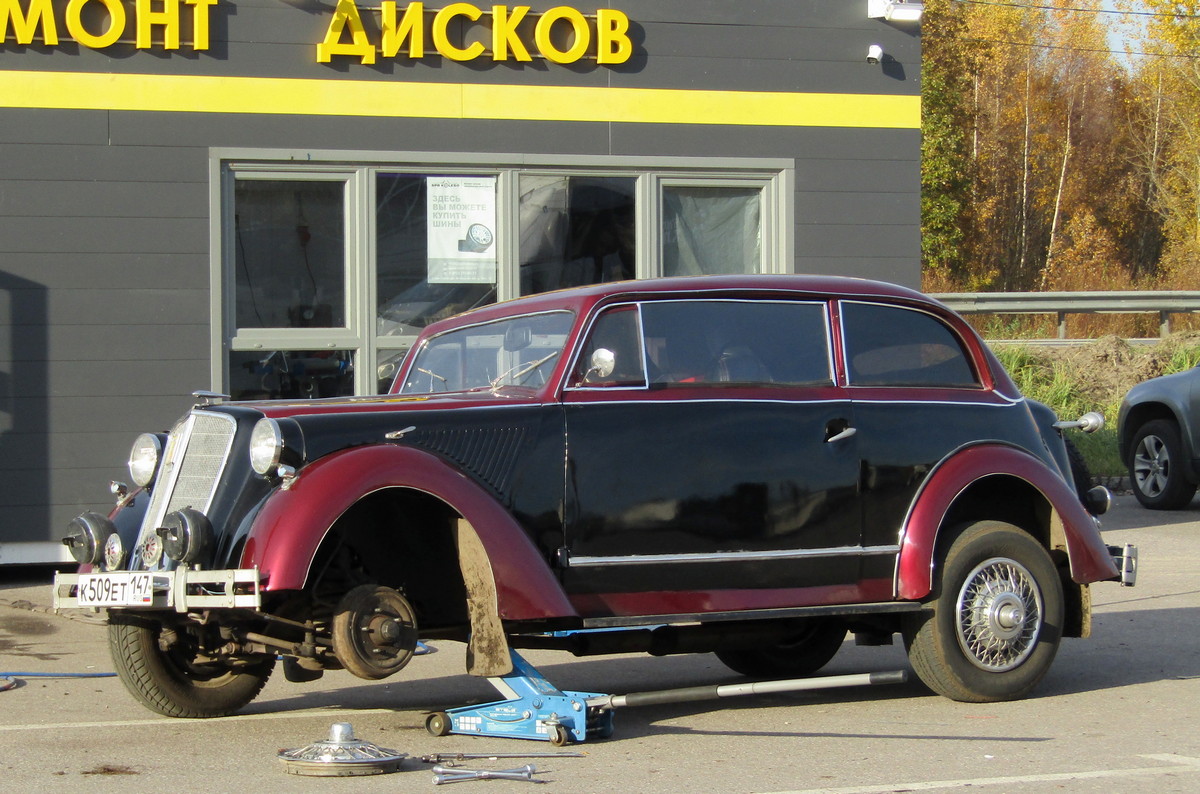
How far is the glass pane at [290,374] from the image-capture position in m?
10.8

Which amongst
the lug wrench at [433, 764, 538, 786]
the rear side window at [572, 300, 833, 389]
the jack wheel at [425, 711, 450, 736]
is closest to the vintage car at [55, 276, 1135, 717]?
the rear side window at [572, 300, 833, 389]

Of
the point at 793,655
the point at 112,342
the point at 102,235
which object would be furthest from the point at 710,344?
the point at 102,235

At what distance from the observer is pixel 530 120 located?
1134cm

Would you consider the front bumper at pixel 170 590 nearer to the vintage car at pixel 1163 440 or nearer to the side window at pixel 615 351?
the side window at pixel 615 351

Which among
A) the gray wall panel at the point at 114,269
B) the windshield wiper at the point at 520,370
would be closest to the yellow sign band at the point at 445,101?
the gray wall panel at the point at 114,269

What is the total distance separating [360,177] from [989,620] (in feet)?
20.9

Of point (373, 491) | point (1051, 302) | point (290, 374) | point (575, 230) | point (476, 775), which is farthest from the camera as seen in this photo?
point (1051, 302)

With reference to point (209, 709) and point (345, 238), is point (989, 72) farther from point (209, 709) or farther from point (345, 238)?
point (209, 709)

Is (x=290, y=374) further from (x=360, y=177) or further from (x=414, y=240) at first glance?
(x=360, y=177)

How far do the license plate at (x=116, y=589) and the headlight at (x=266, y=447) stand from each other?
0.57 metres

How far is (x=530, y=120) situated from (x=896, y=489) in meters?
5.84

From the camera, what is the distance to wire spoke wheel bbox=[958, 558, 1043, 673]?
643cm

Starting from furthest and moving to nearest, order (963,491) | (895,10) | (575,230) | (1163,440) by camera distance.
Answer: (1163,440)
(895,10)
(575,230)
(963,491)

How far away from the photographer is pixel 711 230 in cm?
1184
